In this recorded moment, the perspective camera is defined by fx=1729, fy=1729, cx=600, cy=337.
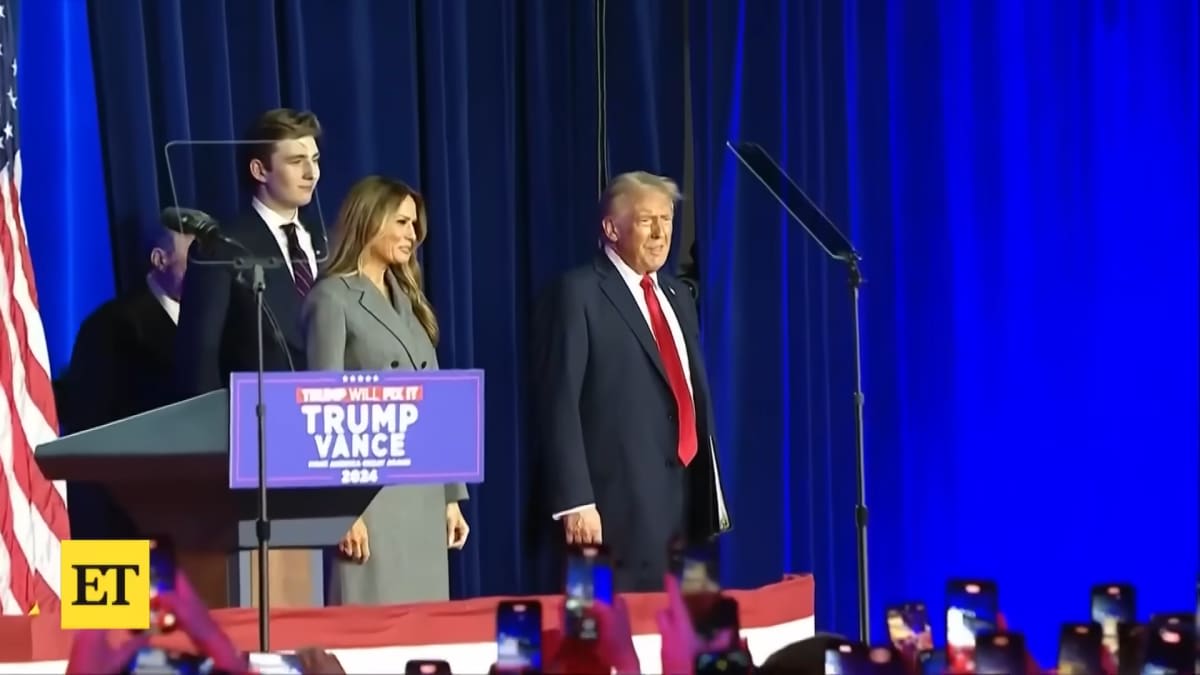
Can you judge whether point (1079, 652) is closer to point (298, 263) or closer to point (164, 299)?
point (298, 263)

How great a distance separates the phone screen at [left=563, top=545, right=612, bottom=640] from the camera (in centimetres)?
137

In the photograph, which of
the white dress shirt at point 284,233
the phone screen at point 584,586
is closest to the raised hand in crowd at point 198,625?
the phone screen at point 584,586

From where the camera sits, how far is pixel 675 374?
402 centimetres

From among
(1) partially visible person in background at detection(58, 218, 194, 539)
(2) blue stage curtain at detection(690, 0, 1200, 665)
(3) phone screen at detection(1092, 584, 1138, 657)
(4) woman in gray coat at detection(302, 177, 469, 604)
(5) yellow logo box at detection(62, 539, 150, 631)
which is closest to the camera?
(3) phone screen at detection(1092, 584, 1138, 657)

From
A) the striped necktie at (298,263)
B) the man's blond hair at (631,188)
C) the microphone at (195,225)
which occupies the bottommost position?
the striped necktie at (298,263)

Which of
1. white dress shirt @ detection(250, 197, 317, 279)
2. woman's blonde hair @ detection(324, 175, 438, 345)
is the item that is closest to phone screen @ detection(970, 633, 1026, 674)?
white dress shirt @ detection(250, 197, 317, 279)

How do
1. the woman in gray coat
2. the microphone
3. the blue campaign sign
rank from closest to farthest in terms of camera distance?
1. the blue campaign sign
2. the microphone
3. the woman in gray coat

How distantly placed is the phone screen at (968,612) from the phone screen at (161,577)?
0.66 metres

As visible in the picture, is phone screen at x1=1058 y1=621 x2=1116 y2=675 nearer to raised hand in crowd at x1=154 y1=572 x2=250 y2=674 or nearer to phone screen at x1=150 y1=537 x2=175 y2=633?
raised hand in crowd at x1=154 y1=572 x2=250 y2=674

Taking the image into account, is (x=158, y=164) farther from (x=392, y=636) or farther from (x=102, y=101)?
(x=392, y=636)

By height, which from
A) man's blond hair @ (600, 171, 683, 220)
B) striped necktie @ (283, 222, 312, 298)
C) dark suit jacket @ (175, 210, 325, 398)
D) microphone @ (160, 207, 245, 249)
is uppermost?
man's blond hair @ (600, 171, 683, 220)

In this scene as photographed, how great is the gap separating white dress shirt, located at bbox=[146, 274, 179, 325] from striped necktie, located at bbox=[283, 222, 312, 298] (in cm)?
32

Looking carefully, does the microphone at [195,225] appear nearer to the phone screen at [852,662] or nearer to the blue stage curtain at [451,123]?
the blue stage curtain at [451,123]

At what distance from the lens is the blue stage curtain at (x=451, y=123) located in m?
3.89
